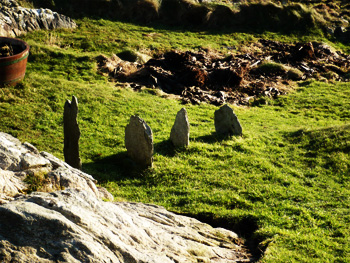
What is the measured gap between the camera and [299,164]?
16031 mm

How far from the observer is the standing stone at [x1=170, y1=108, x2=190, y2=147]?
623 inches

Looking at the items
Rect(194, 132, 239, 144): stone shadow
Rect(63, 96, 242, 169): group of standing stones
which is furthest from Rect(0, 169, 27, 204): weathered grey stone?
Rect(194, 132, 239, 144): stone shadow

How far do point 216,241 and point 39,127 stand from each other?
32.8 feet

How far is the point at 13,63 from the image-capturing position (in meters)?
18.6

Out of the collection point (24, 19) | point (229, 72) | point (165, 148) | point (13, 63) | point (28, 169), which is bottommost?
point (165, 148)

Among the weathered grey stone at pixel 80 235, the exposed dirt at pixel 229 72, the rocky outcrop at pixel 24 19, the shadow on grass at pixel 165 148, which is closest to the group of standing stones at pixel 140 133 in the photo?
the shadow on grass at pixel 165 148

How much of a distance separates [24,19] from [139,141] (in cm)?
1628

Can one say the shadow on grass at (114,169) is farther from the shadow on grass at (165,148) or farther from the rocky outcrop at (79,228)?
the rocky outcrop at (79,228)

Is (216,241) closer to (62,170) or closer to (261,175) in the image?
(62,170)

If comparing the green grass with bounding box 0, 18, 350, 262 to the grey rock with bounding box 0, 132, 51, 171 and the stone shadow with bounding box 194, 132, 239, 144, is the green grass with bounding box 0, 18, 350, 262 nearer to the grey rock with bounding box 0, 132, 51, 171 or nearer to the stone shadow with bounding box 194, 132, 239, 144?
the stone shadow with bounding box 194, 132, 239, 144

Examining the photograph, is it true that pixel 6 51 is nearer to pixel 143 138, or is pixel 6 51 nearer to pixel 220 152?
pixel 143 138

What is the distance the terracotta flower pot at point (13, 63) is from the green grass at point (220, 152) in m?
0.47

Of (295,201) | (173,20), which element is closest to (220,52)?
(173,20)

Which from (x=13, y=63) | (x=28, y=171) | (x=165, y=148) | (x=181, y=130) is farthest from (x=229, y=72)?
(x=28, y=171)
